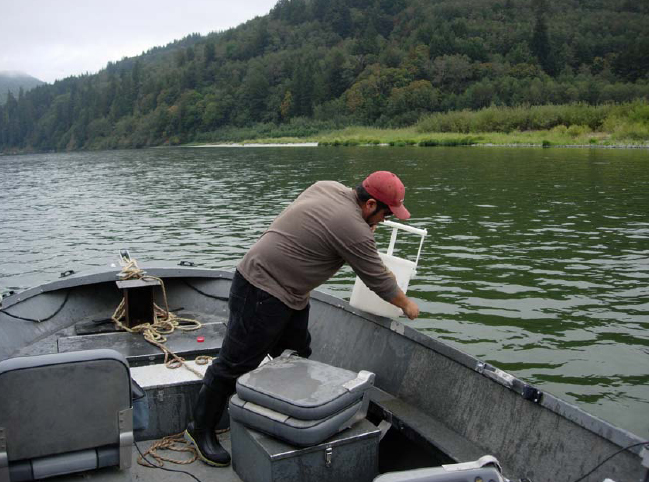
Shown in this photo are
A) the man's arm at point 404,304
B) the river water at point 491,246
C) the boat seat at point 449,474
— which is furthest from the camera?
the river water at point 491,246

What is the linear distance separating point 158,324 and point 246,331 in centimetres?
272

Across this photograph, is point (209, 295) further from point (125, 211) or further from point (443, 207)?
point (125, 211)

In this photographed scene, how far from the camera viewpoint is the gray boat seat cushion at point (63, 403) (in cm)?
277

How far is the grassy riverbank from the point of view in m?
55.8

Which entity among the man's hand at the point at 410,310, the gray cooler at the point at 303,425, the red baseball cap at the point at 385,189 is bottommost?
the gray cooler at the point at 303,425

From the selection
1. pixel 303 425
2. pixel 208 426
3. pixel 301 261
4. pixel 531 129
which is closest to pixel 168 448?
pixel 208 426

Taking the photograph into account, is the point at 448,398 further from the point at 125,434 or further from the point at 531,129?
the point at 531,129

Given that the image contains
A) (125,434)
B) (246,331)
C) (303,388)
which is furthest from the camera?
(246,331)

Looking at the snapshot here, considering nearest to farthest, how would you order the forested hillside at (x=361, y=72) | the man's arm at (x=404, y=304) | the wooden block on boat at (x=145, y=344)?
the man's arm at (x=404, y=304)
the wooden block on boat at (x=145, y=344)
the forested hillside at (x=361, y=72)

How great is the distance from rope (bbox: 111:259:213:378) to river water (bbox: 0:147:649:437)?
59.3 inches

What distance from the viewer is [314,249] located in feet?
12.7

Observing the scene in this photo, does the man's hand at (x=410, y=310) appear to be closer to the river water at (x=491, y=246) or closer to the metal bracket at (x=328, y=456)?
the metal bracket at (x=328, y=456)

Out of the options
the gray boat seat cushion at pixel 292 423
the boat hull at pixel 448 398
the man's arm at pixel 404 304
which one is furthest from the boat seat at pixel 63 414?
the boat hull at pixel 448 398

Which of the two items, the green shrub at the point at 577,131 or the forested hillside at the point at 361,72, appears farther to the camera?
the forested hillside at the point at 361,72
